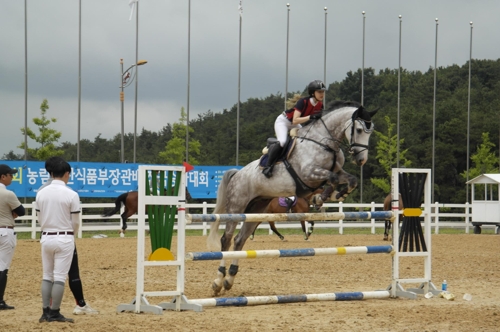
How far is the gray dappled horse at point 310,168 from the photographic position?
28.7ft

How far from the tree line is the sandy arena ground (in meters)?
26.4

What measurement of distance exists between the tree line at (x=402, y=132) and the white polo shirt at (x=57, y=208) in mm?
33168

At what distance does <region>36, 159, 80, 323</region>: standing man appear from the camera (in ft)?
22.3

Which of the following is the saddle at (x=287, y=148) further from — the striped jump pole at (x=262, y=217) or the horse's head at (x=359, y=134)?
the striped jump pole at (x=262, y=217)

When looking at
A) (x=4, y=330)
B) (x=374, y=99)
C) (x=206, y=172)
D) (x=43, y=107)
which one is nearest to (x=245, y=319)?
(x=4, y=330)

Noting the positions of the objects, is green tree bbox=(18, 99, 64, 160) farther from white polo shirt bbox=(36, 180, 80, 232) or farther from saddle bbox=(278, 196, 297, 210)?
white polo shirt bbox=(36, 180, 80, 232)

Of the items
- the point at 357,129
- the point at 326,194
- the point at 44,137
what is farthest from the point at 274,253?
the point at 44,137

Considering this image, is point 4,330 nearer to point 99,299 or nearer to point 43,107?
point 99,299

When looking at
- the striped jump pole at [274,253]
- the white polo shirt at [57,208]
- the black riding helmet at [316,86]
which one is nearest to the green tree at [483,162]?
the striped jump pole at [274,253]

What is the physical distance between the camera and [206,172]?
26531 millimetres

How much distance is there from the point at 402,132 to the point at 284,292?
4186cm

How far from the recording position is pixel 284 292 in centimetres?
968

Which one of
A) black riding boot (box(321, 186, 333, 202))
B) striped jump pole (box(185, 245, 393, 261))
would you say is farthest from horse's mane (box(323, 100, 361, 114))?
striped jump pole (box(185, 245, 393, 261))

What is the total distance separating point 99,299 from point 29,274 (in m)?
3.55
